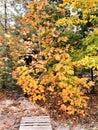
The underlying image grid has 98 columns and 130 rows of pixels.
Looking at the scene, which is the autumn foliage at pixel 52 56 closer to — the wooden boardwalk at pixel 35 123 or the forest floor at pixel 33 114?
the forest floor at pixel 33 114

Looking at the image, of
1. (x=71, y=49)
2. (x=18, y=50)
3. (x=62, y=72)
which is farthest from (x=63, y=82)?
(x=18, y=50)

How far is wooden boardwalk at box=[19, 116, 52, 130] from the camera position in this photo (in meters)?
6.27

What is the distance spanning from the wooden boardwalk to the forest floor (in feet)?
0.98

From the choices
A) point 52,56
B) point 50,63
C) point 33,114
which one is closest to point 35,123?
point 33,114

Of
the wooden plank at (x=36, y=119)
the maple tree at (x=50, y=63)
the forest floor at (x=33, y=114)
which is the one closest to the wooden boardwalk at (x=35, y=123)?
the wooden plank at (x=36, y=119)

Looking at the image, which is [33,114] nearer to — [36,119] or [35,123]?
[36,119]

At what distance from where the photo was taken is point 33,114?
7492 millimetres

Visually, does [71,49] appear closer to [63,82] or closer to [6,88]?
[63,82]

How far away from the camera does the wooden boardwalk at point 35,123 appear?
6270 mm

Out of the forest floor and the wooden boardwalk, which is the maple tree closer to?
the forest floor

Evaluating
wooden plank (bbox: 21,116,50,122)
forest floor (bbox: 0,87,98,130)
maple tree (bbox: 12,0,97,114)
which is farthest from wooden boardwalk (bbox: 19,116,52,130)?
maple tree (bbox: 12,0,97,114)

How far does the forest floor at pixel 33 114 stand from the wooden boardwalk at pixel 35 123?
299mm

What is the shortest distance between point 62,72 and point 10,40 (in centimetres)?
219

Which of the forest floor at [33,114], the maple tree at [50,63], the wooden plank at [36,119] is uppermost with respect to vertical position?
the maple tree at [50,63]
